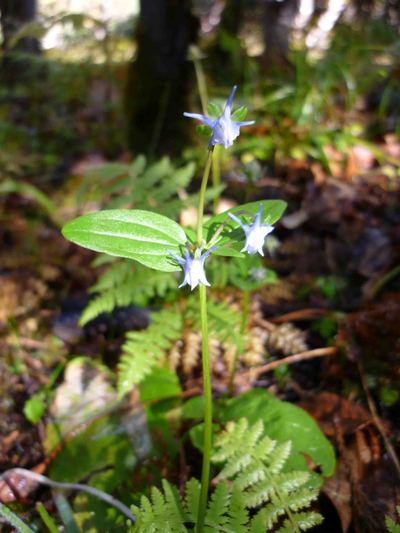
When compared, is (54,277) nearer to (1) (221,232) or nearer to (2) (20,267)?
(2) (20,267)

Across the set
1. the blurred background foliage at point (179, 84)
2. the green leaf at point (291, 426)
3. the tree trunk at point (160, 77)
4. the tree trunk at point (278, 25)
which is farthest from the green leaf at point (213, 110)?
the tree trunk at point (278, 25)

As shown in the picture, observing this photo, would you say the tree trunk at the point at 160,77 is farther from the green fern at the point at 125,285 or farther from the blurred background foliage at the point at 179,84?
the green fern at the point at 125,285

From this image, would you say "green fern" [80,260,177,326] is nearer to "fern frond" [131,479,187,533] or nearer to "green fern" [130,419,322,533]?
"green fern" [130,419,322,533]

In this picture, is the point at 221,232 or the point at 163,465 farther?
the point at 163,465

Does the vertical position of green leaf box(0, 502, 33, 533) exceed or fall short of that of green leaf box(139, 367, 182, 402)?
it falls short

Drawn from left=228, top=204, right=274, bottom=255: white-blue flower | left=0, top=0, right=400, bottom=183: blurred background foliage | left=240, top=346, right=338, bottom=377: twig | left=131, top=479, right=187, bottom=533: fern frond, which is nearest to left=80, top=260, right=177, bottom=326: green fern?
left=240, top=346, right=338, bottom=377: twig

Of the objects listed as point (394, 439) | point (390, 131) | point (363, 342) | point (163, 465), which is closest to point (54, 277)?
point (163, 465)
